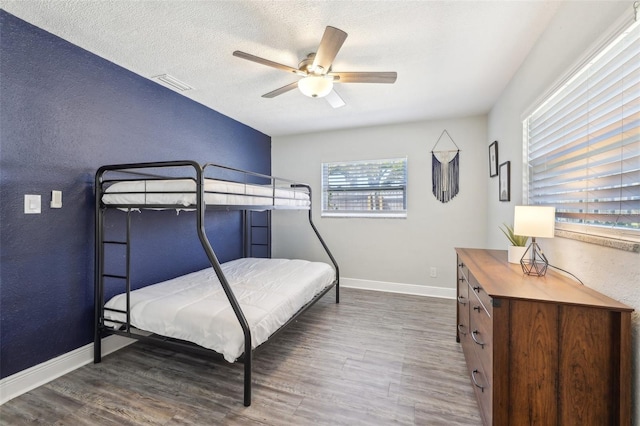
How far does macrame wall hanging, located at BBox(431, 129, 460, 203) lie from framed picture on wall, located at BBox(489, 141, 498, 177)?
44cm

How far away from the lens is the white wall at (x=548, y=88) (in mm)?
1090

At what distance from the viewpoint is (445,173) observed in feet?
12.1

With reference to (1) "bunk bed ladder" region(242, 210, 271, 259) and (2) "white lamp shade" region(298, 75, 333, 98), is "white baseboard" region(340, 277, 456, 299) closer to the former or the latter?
(1) "bunk bed ladder" region(242, 210, 271, 259)

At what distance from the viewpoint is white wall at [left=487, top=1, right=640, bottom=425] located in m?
1.09

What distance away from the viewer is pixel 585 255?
4.52ft

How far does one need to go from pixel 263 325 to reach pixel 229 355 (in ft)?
0.91

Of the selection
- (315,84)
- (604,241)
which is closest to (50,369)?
(315,84)

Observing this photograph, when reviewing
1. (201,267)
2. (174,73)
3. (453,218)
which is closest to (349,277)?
(453,218)

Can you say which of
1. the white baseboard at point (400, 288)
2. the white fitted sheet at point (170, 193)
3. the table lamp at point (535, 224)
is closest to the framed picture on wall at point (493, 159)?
the white baseboard at point (400, 288)

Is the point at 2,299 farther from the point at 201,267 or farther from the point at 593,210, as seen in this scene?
the point at 593,210

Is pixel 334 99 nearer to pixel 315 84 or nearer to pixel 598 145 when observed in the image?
pixel 315 84

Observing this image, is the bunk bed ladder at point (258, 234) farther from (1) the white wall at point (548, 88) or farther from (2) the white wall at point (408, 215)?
(1) the white wall at point (548, 88)

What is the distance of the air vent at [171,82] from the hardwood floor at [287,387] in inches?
95.4

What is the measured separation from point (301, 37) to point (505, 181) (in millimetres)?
2229
